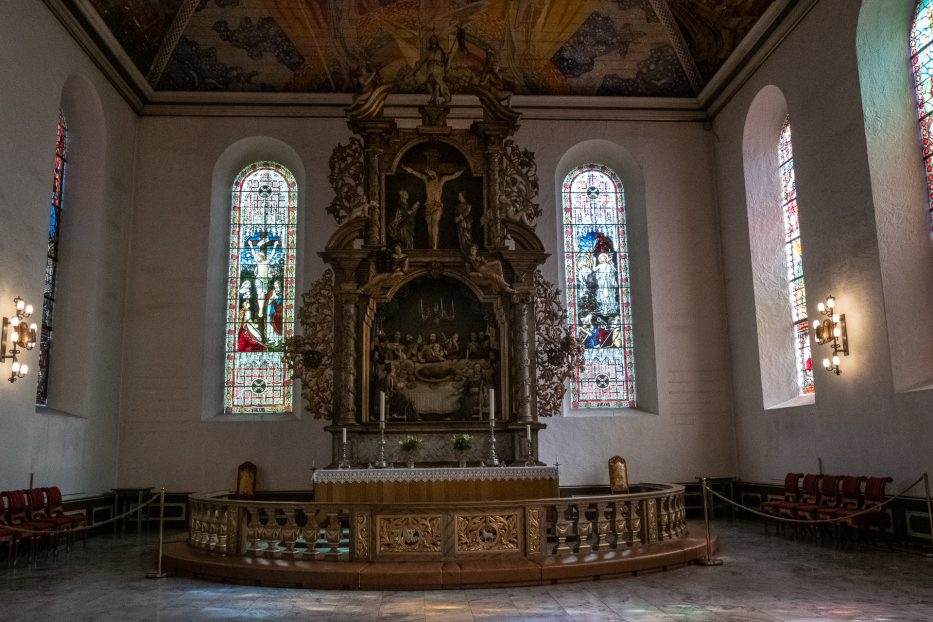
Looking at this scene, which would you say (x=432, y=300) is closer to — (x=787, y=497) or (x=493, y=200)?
(x=493, y=200)

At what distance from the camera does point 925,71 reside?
1167 cm

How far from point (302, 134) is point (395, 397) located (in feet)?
21.3

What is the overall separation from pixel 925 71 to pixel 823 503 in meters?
6.39

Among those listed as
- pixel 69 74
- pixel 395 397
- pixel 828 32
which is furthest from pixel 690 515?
pixel 69 74

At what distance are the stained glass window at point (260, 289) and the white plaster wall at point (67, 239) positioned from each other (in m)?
2.11

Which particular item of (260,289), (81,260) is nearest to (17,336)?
(81,260)

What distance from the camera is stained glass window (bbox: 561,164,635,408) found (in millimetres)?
16703

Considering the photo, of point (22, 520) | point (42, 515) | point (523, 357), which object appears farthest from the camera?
point (523, 357)

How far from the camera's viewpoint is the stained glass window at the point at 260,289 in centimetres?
1627

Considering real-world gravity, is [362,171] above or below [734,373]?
above

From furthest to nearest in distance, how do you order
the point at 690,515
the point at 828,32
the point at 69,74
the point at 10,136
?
the point at 690,515 → the point at 69,74 → the point at 828,32 → the point at 10,136

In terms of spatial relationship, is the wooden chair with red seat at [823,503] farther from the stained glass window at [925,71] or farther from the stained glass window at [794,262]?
the stained glass window at [925,71]

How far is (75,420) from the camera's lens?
13898 millimetres

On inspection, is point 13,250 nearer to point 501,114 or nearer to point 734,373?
point 501,114
